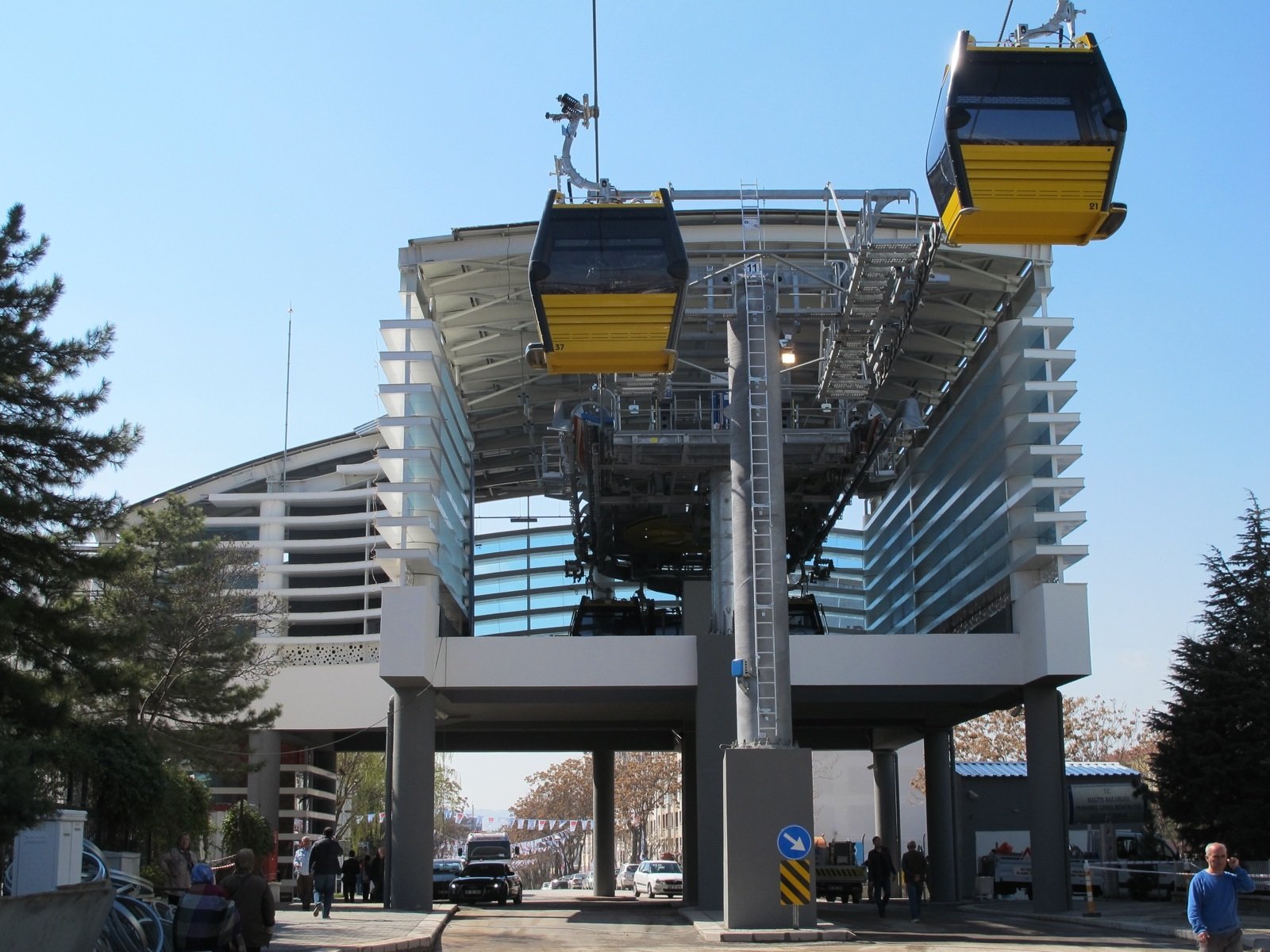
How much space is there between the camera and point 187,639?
30.5 meters

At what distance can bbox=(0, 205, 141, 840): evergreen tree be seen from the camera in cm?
1814

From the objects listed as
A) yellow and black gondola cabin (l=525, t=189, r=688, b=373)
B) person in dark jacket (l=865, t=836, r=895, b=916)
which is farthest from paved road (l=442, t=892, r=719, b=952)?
yellow and black gondola cabin (l=525, t=189, r=688, b=373)

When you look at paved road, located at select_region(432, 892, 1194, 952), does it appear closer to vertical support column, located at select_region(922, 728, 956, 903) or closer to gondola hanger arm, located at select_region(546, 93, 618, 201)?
vertical support column, located at select_region(922, 728, 956, 903)

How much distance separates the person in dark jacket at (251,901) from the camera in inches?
488

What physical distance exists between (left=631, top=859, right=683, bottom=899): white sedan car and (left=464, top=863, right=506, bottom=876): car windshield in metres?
6.43

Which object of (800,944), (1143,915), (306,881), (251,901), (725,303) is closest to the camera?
(251,901)

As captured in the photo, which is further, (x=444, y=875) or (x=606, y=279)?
(x=444, y=875)

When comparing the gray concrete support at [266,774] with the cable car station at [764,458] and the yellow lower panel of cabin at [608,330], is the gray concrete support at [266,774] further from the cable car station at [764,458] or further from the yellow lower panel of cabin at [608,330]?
the yellow lower panel of cabin at [608,330]

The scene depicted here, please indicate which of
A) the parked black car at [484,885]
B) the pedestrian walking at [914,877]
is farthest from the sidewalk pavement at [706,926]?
the parked black car at [484,885]

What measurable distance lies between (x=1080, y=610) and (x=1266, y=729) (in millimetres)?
4748

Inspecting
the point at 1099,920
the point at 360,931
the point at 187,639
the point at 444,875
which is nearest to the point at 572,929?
the point at 360,931

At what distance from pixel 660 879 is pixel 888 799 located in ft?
24.0

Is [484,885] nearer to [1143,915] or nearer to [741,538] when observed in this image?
[1143,915]

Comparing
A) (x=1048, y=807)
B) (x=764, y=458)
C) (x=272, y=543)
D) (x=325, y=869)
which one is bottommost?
(x=325, y=869)
